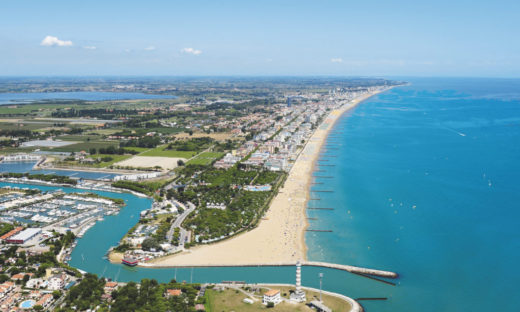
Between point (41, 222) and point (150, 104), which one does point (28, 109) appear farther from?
point (41, 222)

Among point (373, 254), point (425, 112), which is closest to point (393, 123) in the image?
point (425, 112)

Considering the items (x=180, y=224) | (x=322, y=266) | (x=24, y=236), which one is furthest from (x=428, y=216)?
(x=24, y=236)

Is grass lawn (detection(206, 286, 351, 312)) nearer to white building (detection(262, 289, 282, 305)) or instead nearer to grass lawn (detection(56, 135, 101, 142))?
white building (detection(262, 289, 282, 305))

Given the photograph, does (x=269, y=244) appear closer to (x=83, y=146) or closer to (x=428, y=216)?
(x=428, y=216)

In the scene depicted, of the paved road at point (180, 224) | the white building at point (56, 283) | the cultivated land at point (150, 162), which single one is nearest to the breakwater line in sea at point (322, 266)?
the paved road at point (180, 224)

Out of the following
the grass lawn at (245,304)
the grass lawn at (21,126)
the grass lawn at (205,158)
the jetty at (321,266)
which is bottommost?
the grass lawn at (245,304)

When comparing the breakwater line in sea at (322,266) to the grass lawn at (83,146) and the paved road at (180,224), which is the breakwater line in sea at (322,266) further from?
the grass lawn at (83,146)

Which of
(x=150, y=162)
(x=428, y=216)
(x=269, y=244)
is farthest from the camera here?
(x=150, y=162)

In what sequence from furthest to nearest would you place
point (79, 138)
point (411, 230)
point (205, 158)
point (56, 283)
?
point (79, 138) < point (205, 158) < point (411, 230) < point (56, 283)
